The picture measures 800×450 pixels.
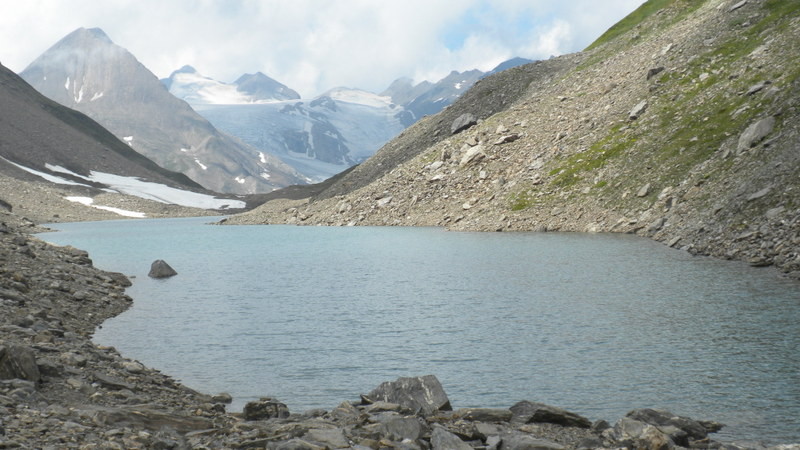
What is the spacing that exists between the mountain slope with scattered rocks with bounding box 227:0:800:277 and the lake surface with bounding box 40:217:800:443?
6491 mm

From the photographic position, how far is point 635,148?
259 ft

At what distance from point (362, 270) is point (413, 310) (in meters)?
19.1

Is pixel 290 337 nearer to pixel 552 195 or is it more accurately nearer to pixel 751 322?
pixel 751 322

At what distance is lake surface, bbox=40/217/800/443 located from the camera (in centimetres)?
2003

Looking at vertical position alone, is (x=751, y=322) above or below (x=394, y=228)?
below

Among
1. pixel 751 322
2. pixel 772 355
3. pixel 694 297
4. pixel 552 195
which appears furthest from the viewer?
pixel 552 195

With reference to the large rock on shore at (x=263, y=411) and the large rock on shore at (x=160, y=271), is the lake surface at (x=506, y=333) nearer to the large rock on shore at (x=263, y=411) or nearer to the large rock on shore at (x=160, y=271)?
the large rock on shore at (x=160, y=271)

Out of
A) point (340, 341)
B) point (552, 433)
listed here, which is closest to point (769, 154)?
point (340, 341)

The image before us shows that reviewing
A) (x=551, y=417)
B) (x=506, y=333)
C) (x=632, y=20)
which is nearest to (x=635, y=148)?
(x=506, y=333)

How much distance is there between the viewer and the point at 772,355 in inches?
891

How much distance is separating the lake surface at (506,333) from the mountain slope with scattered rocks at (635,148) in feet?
21.3

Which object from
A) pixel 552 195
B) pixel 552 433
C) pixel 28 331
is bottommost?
pixel 552 433

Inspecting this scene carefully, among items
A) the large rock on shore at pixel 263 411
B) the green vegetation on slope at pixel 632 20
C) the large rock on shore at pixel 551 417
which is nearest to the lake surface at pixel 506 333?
the large rock on shore at pixel 551 417

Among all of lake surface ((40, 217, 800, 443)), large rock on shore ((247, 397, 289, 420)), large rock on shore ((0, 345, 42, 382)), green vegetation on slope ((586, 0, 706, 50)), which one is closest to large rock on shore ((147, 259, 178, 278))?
lake surface ((40, 217, 800, 443))
